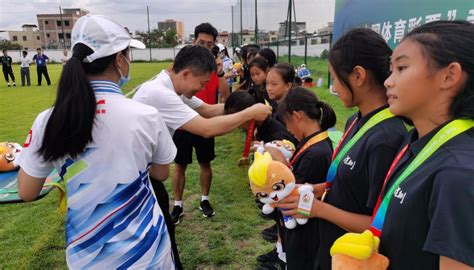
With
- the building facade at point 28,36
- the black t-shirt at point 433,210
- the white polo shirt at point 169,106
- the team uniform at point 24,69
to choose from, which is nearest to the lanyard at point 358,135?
the black t-shirt at point 433,210

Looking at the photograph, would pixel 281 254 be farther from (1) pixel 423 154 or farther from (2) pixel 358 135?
(1) pixel 423 154

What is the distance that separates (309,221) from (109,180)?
1.13 metres

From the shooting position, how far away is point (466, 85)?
0.97m

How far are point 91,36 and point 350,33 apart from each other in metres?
1.09

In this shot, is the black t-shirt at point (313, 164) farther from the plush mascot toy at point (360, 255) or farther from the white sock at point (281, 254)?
the white sock at point (281, 254)

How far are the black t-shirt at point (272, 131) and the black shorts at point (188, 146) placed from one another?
1283 mm

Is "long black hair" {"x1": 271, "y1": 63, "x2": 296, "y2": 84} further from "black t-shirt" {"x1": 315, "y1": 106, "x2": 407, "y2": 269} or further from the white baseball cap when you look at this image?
the white baseball cap

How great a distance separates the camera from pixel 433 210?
91 cm

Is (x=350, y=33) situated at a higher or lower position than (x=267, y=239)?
higher

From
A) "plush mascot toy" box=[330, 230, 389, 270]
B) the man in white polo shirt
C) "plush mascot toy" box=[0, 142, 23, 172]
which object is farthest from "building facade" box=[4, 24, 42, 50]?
"plush mascot toy" box=[330, 230, 389, 270]

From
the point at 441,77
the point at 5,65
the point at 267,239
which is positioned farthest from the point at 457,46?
the point at 5,65

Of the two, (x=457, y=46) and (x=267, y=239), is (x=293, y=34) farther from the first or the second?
(x=457, y=46)

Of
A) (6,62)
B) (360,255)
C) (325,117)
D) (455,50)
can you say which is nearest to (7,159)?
(325,117)

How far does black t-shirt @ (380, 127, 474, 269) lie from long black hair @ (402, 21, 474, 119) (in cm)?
8
